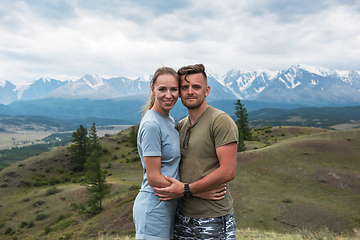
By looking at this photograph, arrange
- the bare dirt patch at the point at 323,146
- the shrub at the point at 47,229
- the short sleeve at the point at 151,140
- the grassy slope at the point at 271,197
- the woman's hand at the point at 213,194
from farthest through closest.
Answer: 1. the bare dirt patch at the point at 323,146
2. the shrub at the point at 47,229
3. the grassy slope at the point at 271,197
4. the woman's hand at the point at 213,194
5. the short sleeve at the point at 151,140

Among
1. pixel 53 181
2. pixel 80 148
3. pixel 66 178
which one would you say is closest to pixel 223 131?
pixel 53 181

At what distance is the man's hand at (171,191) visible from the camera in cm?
320

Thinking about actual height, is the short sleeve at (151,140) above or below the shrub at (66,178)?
above

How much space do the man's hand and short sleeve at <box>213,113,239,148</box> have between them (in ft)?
3.08

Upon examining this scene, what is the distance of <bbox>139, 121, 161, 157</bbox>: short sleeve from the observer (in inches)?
124

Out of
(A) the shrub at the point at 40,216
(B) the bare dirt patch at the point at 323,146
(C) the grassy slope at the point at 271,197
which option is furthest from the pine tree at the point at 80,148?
(B) the bare dirt patch at the point at 323,146

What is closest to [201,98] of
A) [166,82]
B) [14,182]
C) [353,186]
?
[166,82]

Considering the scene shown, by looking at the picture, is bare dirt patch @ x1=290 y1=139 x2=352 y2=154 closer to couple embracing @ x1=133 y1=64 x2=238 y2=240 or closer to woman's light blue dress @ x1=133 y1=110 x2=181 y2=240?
couple embracing @ x1=133 y1=64 x2=238 y2=240

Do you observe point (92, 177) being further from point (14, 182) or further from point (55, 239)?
point (14, 182)

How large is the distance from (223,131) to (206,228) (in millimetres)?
1770

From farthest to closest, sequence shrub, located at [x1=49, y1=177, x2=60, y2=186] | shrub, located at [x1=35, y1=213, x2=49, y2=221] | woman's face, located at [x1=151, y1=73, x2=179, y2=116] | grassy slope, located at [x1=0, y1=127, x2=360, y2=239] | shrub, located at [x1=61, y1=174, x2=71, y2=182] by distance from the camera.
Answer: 1. shrub, located at [x1=61, y1=174, x2=71, y2=182]
2. shrub, located at [x1=49, y1=177, x2=60, y2=186]
3. shrub, located at [x1=35, y1=213, x2=49, y2=221]
4. grassy slope, located at [x1=0, y1=127, x2=360, y2=239]
5. woman's face, located at [x1=151, y1=73, x2=179, y2=116]

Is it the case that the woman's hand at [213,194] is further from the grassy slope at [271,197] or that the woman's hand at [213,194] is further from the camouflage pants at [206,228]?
the grassy slope at [271,197]

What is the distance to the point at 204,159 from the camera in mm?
3510

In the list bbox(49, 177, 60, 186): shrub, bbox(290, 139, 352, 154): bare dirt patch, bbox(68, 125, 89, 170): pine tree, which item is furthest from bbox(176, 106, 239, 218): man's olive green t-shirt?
bbox(68, 125, 89, 170): pine tree
